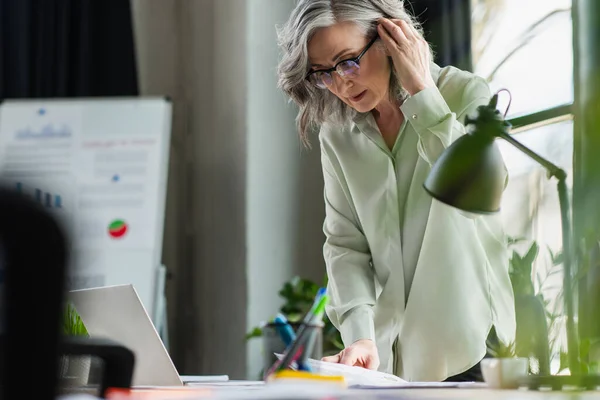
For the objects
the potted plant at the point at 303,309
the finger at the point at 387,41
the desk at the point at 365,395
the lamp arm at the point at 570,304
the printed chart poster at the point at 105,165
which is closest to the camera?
the lamp arm at the point at 570,304

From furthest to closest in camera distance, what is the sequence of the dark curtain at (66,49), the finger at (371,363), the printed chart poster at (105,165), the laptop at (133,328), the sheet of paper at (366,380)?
the dark curtain at (66,49) < the printed chart poster at (105,165) < the finger at (371,363) < the laptop at (133,328) < the sheet of paper at (366,380)

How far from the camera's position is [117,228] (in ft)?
11.7

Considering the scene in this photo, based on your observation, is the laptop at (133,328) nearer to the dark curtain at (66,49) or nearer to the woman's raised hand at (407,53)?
the woman's raised hand at (407,53)

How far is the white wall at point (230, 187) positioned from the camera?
3596 mm

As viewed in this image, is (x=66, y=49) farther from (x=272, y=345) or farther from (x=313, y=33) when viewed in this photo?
(x=272, y=345)

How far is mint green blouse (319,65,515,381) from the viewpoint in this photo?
5.69 ft

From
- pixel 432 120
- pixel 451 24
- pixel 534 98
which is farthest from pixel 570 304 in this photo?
pixel 451 24

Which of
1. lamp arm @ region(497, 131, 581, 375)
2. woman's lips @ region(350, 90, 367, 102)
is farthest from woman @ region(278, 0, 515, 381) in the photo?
lamp arm @ region(497, 131, 581, 375)

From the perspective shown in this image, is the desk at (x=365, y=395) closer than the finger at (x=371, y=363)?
Yes

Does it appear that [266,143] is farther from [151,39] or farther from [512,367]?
[512,367]

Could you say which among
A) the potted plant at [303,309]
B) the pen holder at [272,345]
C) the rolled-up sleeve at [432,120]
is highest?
the rolled-up sleeve at [432,120]

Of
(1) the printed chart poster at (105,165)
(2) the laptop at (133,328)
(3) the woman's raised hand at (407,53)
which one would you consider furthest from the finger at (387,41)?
(1) the printed chart poster at (105,165)

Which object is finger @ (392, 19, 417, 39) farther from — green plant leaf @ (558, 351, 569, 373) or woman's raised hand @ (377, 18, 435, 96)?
green plant leaf @ (558, 351, 569, 373)

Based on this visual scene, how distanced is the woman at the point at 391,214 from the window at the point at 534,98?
14cm
